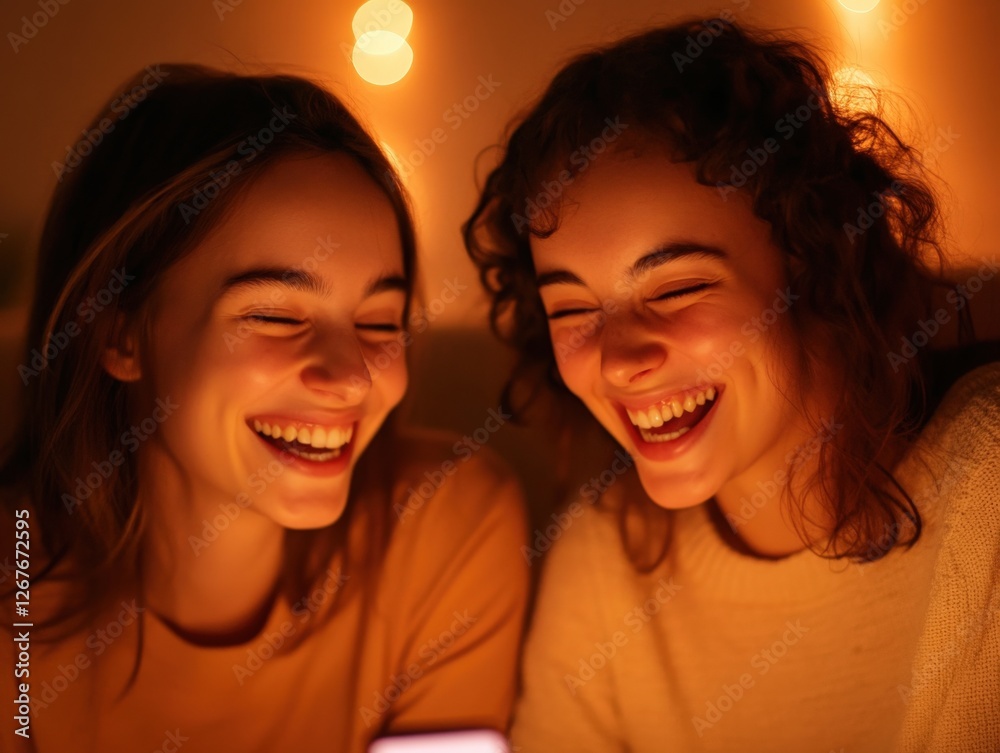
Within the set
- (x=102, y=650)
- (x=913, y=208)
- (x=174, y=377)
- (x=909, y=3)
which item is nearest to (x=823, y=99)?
(x=913, y=208)

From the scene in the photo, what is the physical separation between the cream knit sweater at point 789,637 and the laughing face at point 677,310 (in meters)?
0.16

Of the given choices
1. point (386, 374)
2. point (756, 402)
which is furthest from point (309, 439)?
point (756, 402)

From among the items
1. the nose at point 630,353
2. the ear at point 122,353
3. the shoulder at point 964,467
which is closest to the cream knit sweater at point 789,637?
the shoulder at point 964,467

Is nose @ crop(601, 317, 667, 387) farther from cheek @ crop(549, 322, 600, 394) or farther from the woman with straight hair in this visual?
the woman with straight hair

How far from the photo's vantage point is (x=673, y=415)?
90 cm

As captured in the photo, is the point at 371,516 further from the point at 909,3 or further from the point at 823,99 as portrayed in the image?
the point at 909,3

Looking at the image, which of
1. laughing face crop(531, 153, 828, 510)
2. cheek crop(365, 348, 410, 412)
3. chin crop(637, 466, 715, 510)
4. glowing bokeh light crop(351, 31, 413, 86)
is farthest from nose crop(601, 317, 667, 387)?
glowing bokeh light crop(351, 31, 413, 86)

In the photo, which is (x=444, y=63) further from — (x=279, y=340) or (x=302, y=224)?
(x=279, y=340)

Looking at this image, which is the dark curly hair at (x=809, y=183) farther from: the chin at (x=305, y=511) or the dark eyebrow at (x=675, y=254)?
the chin at (x=305, y=511)

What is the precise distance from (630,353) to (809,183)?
25 centimetres

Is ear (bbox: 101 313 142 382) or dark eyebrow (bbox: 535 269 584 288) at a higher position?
ear (bbox: 101 313 142 382)

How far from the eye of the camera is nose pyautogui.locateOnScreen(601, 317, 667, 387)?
2.77 feet

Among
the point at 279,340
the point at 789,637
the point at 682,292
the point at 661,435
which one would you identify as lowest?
the point at 789,637

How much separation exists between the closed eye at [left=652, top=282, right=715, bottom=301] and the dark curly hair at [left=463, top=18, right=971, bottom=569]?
0.09 m
